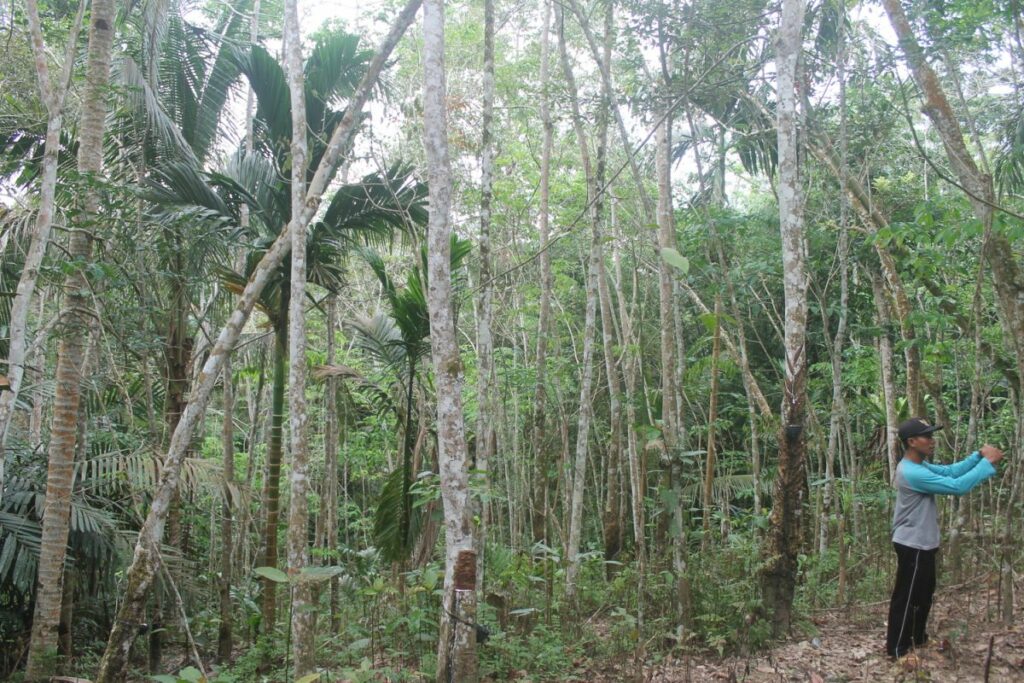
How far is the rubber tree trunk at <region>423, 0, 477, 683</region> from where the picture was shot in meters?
4.73

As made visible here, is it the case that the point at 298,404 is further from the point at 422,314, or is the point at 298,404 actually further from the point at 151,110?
the point at 151,110

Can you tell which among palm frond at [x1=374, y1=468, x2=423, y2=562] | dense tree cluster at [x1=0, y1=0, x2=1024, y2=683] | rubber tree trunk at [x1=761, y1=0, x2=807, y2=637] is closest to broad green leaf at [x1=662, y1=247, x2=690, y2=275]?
dense tree cluster at [x1=0, y1=0, x2=1024, y2=683]

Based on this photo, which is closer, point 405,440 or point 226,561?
point 405,440

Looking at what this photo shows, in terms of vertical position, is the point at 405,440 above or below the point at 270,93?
below

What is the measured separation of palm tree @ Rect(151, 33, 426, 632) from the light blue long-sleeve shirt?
4.47 m

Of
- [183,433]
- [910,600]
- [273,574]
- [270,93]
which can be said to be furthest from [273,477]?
[910,600]

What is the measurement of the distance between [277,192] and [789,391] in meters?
4.99

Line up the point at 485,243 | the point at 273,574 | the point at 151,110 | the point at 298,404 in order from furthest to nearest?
the point at 151,110 < the point at 485,243 < the point at 298,404 < the point at 273,574

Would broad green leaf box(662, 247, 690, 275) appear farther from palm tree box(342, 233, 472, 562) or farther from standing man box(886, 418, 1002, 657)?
palm tree box(342, 233, 472, 562)

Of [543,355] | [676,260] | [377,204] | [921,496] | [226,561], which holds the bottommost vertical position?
[226,561]

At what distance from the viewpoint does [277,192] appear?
7441 mm

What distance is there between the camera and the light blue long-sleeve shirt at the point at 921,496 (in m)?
4.70

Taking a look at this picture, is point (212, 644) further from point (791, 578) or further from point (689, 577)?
point (791, 578)

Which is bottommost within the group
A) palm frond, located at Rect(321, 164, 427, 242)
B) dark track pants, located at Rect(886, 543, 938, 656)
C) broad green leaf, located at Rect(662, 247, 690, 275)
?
dark track pants, located at Rect(886, 543, 938, 656)
